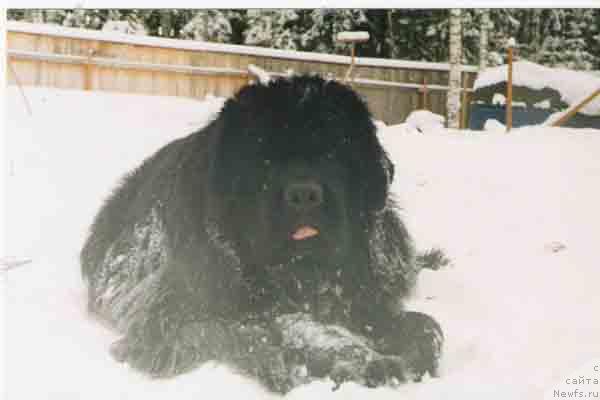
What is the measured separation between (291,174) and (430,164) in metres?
1.24

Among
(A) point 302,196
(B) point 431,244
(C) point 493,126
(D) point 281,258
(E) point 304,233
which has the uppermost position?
(C) point 493,126

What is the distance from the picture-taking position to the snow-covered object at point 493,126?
9.43 ft

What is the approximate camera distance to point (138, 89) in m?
2.77

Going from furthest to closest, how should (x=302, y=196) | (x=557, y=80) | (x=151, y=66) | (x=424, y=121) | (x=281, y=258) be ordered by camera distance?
(x=424, y=121)
(x=151, y=66)
(x=557, y=80)
(x=281, y=258)
(x=302, y=196)

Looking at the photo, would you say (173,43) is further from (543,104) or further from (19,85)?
(543,104)

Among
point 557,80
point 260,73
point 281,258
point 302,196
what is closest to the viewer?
point 302,196

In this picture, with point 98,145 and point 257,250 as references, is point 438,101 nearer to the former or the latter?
point 257,250

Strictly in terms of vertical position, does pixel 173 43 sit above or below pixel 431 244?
above

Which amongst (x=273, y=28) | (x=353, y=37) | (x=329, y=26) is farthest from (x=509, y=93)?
(x=273, y=28)

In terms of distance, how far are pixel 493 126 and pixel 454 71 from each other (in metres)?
0.32

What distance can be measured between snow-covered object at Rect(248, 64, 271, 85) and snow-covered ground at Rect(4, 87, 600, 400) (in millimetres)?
205

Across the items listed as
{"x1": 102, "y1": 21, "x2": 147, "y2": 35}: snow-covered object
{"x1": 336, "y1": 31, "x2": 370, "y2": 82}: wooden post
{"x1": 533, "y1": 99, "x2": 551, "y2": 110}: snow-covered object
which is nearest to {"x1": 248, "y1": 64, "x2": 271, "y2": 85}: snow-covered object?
{"x1": 336, "y1": 31, "x2": 370, "y2": 82}: wooden post

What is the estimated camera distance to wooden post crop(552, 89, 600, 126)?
8.62ft

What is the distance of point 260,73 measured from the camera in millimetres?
2418
